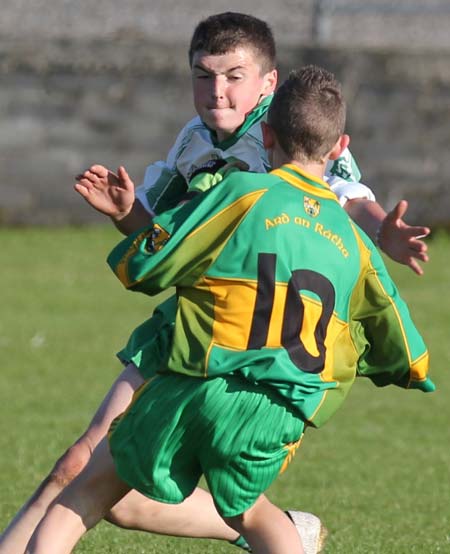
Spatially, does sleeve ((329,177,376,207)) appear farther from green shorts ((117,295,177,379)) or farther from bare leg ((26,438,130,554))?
bare leg ((26,438,130,554))

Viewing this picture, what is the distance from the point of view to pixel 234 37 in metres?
4.44

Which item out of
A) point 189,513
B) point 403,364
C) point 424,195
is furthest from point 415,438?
point 424,195

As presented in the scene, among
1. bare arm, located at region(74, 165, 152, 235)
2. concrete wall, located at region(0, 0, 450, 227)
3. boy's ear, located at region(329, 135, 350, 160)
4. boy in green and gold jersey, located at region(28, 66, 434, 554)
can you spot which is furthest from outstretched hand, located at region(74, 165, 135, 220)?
concrete wall, located at region(0, 0, 450, 227)

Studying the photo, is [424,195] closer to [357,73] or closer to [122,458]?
[357,73]

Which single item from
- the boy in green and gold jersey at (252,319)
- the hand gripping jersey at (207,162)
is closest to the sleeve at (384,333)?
the boy in green and gold jersey at (252,319)

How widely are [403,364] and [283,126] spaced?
79 cm

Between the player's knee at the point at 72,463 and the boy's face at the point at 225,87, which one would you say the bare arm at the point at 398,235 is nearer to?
the boy's face at the point at 225,87

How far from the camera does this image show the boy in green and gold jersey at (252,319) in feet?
12.2

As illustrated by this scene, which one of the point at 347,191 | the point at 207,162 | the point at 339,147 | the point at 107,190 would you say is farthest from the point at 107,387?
the point at 339,147

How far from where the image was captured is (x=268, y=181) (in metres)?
3.76

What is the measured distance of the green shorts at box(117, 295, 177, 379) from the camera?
421 centimetres

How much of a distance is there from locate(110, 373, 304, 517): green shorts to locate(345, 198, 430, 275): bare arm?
54 centimetres

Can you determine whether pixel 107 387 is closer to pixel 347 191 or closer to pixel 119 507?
pixel 119 507

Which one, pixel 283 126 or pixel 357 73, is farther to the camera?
pixel 357 73
